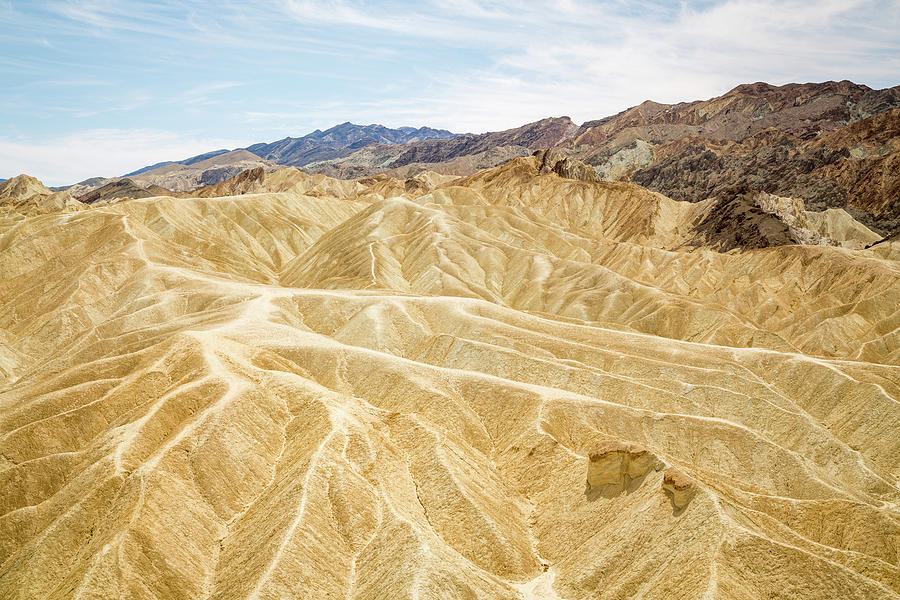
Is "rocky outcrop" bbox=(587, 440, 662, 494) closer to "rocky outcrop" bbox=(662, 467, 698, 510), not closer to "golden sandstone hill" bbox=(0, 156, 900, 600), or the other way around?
"golden sandstone hill" bbox=(0, 156, 900, 600)

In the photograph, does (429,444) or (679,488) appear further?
(429,444)

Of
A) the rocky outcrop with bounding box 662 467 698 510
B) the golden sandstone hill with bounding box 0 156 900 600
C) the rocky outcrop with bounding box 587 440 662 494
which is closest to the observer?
the golden sandstone hill with bounding box 0 156 900 600

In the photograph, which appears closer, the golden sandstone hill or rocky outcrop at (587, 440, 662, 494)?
the golden sandstone hill

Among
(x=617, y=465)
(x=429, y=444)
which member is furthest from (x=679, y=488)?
(x=429, y=444)

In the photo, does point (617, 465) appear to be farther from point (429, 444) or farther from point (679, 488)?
A: point (429, 444)

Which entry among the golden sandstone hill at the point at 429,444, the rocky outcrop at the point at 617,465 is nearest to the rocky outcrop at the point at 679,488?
the golden sandstone hill at the point at 429,444

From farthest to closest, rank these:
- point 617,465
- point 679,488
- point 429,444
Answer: point 429,444 < point 617,465 < point 679,488

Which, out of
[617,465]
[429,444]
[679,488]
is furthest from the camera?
[429,444]

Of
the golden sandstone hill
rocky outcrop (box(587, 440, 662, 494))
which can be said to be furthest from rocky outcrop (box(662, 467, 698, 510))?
rocky outcrop (box(587, 440, 662, 494))

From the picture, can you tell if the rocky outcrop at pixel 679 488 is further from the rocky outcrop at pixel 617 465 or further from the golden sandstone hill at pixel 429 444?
the rocky outcrop at pixel 617 465
